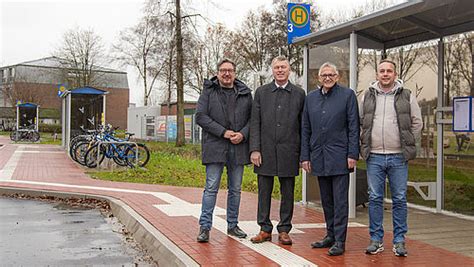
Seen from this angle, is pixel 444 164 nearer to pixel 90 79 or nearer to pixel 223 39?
pixel 223 39

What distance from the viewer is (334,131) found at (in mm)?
5531

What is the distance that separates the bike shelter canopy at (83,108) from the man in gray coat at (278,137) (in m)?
17.1

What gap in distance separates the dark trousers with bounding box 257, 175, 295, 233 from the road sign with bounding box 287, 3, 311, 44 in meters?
5.26

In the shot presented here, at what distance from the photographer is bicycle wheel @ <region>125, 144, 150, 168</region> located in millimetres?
15445

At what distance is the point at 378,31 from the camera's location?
798cm

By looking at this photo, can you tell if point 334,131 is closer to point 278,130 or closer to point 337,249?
point 278,130

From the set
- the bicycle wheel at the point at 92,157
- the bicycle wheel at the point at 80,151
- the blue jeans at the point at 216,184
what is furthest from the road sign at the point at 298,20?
the bicycle wheel at the point at 80,151

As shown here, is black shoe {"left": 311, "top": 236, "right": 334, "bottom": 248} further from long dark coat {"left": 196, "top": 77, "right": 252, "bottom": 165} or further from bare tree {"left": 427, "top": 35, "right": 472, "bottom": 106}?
bare tree {"left": 427, "top": 35, "right": 472, "bottom": 106}

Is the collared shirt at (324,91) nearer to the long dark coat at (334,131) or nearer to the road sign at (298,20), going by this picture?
the long dark coat at (334,131)

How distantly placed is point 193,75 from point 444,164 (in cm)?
3123

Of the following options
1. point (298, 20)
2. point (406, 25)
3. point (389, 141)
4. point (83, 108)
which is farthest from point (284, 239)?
point (83, 108)

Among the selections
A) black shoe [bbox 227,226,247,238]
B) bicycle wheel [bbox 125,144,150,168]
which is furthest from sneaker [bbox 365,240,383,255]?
bicycle wheel [bbox 125,144,150,168]

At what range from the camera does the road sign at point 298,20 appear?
34.9ft

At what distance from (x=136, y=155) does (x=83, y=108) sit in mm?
8280
